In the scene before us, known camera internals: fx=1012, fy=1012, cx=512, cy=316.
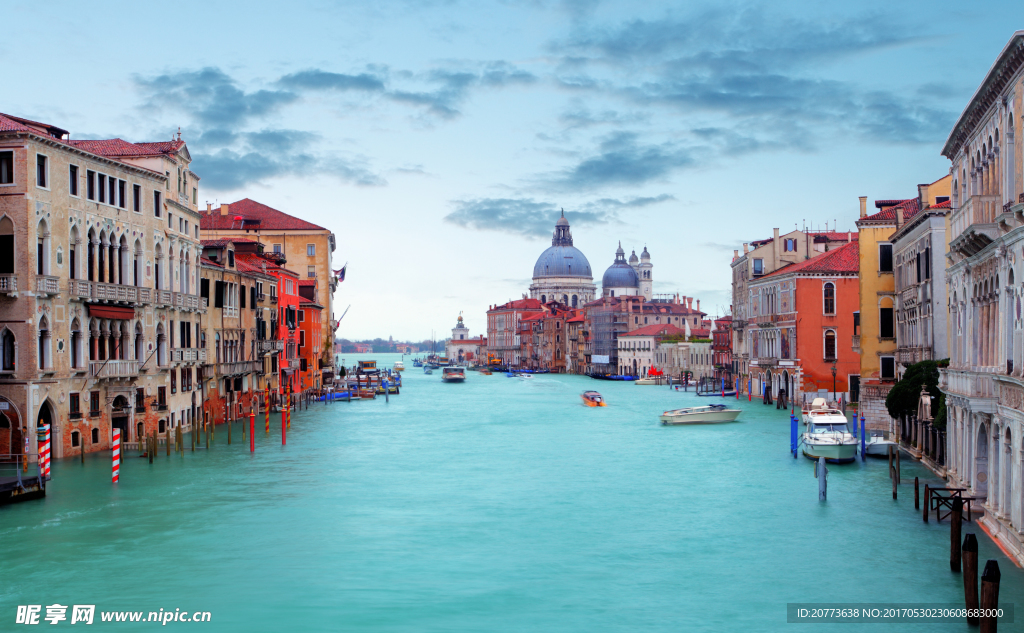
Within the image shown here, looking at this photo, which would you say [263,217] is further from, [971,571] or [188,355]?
[971,571]

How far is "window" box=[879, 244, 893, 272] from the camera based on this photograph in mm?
32812

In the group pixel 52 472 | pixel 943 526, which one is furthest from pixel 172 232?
pixel 943 526

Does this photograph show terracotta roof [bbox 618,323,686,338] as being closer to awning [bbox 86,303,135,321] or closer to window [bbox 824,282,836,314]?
window [bbox 824,282,836,314]

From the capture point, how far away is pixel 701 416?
4012 centimetres

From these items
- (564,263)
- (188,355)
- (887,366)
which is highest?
(564,263)

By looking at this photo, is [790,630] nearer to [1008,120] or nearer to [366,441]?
[1008,120]

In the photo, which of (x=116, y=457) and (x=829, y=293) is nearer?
(x=116, y=457)

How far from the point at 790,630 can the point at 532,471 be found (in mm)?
14446

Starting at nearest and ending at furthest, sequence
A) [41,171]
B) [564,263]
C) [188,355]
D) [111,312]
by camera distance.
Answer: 1. [41,171]
2. [111,312]
3. [188,355]
4. [564,263]

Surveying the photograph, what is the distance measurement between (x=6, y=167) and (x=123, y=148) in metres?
5.20

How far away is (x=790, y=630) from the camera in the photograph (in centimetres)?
1205

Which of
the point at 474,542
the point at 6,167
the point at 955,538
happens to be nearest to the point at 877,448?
the point at 955,538

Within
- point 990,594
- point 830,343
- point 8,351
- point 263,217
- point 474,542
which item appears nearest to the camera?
point 990,594

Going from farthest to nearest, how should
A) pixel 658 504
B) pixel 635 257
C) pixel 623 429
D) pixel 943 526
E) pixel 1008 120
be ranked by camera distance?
pixel 635 257 → pixel 623 429 → pixel 658 504 → pixel 943 526 → pixel 1008 120
